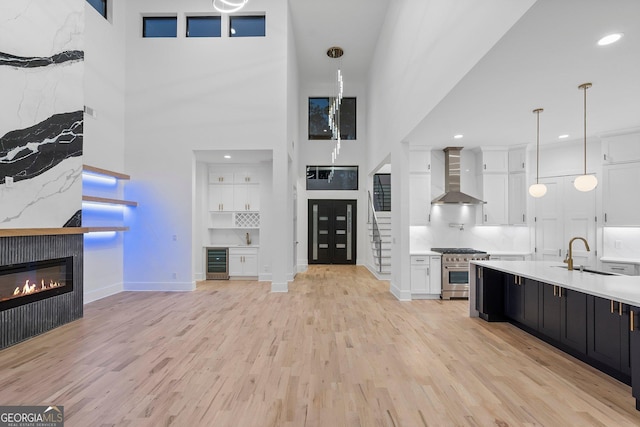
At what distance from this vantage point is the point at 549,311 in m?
3.65

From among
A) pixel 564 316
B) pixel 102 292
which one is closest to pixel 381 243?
pixel 564 316

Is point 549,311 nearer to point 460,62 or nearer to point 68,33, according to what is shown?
point 460,62

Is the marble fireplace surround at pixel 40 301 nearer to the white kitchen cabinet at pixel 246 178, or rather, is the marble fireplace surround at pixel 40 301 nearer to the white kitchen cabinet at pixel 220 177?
the white kitchen cabinet at pixel 220 177

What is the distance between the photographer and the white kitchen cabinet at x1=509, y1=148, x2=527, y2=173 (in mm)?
6258

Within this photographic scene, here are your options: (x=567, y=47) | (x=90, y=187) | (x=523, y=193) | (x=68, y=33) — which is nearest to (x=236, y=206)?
(x=90, y=187)

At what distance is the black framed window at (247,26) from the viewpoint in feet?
23.1

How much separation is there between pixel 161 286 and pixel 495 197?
23.0 ft

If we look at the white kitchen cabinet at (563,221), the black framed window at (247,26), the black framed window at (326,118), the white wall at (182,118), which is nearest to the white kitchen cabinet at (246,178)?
the white wall at (182,118)

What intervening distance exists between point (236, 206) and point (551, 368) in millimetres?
6594

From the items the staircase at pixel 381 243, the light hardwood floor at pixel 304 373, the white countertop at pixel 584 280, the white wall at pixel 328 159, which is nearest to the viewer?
the light hardwood floor at pixel 304 373

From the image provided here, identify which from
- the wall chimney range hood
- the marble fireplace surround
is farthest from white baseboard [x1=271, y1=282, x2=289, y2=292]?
the wall chimney range hood

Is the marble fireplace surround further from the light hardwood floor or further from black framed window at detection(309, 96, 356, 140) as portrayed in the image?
black framed window at detection(309, 96, 356, 140)

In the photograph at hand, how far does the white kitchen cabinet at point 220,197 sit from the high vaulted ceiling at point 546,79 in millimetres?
4372

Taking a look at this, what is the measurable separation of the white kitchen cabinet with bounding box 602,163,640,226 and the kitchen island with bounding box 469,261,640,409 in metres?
2.09
